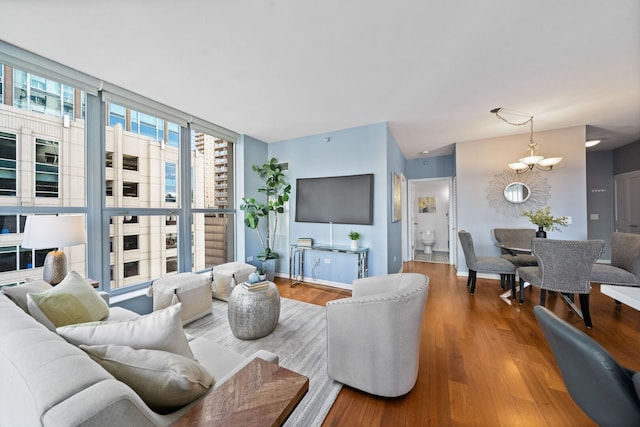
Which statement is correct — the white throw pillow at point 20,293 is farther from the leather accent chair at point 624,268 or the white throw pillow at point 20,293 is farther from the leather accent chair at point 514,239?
the leather accent chair at point 514,239

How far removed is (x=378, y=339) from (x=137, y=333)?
4.30ft

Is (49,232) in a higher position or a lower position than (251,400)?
higher

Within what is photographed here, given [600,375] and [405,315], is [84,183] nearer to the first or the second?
[405,315]

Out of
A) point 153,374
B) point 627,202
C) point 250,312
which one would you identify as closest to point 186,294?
point 250,312

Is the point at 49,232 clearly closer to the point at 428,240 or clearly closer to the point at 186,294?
the point at 186,294

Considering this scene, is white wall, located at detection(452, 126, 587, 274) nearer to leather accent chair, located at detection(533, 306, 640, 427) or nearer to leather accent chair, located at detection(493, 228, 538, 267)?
leather accent chair, located at detection(493, 228, 538, 267)

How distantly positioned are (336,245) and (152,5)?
353 centimetres

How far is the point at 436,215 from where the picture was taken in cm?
741

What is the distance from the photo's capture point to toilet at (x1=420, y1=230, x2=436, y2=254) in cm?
711

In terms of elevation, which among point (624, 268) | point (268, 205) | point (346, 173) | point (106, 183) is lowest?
point (624, 268)

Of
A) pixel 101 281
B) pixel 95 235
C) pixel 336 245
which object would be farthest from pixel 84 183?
pixel 336 245

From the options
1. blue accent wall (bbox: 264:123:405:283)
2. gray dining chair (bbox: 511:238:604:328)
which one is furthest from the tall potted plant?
gray dining chair (bbox: 511:238:604:328)

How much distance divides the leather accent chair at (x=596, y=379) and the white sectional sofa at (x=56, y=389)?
1436mm

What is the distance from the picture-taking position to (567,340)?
0.88 metres
